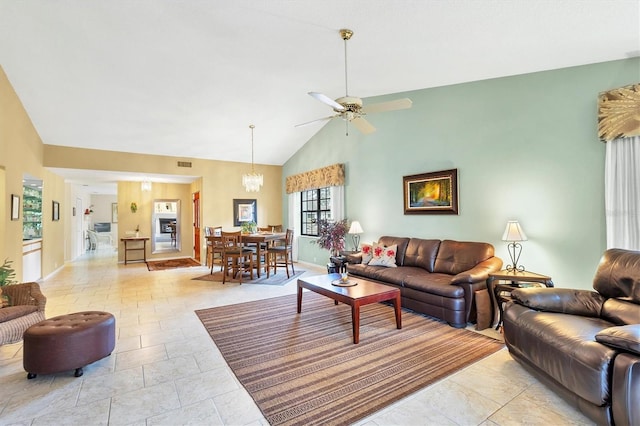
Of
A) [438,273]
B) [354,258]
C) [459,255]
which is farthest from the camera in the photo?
[354,258]

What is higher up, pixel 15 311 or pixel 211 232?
pixel 211 232

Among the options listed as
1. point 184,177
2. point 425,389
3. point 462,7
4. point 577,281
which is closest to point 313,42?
point 462,7

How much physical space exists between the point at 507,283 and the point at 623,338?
1.98 meters

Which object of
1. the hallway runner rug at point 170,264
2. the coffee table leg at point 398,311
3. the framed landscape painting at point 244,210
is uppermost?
the framed landscape painting at point 244,210

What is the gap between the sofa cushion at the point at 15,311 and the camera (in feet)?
9.15

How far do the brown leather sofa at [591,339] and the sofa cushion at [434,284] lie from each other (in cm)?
80

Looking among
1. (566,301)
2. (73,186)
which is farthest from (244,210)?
(566,301)

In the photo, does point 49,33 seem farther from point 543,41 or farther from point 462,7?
point 543,41

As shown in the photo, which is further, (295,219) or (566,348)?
(295,219)

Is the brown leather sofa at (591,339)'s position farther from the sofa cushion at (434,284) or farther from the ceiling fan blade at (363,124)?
the ceiling fan blade at (363,124)

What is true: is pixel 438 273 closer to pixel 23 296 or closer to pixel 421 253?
pixel 421 253

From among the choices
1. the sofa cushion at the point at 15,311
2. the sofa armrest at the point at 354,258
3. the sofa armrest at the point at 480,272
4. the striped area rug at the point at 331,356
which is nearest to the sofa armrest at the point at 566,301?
the striped area rug at the point at 331,356

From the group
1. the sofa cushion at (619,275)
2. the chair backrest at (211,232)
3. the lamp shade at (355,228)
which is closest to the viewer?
the sofa cushion at (619,275)

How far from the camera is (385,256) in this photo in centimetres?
496
